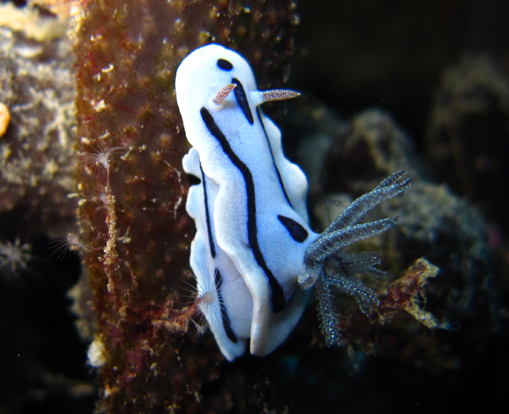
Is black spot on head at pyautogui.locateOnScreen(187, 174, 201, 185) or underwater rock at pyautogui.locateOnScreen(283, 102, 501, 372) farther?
underwater rock at pyautogui.locateOnScreen(283, 102, 501, 372)

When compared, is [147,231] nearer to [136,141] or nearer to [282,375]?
[136,141]

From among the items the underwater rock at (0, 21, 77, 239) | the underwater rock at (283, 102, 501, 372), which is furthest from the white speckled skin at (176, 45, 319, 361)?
the underwater rock at (0, 21, 77, 239)

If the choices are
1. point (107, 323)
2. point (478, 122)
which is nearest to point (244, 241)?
point (107, 323)

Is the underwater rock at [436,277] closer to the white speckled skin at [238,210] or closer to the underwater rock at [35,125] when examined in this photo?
the white speckled skin at [238,210]

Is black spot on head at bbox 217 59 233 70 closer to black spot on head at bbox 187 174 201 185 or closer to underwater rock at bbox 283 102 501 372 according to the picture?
black spot on head at bbox 187 174 201 185

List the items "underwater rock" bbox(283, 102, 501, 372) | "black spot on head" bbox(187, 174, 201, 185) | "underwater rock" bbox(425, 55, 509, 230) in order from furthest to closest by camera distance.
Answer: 1. "underwater rock" bbox(425, 55, 509, 230)
2. "underwater rock" bbox(283, 102, 501, 372)
3. "black spot on head" bbox(187, 174, 201, 185)

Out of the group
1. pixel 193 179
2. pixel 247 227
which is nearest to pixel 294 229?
pixel 247 227
